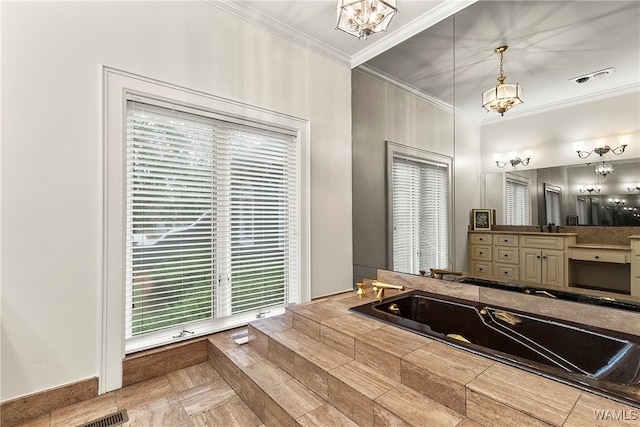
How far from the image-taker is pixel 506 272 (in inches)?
77.2

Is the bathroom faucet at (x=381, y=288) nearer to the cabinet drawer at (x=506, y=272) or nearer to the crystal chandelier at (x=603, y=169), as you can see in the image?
the cabinet drawer at (x=506, y=272)

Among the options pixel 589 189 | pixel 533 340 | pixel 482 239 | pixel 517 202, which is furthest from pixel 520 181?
pixel 533 340

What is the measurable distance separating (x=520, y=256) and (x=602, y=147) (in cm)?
76

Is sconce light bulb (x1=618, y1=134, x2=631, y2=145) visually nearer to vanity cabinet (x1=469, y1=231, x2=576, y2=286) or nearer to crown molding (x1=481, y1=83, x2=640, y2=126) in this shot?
crown molding (x1=481, y1=83, x2=640, y2=126)

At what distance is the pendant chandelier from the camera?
187 centimetres

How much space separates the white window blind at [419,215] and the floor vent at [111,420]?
87.8 inches

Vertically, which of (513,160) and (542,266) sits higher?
(513,160)

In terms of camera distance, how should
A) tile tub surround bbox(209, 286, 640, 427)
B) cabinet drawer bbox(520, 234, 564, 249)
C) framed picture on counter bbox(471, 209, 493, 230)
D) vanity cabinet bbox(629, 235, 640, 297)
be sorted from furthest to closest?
1. framed picture on counter bbox(471, 209, 493, 230)
2. cabinet drawer bbox(520, 234, 564, 249)
3. vanity cabinet bbox(629, 235, 640, 297)
4. tile tub surround bbox(209, 286, 640, 427)

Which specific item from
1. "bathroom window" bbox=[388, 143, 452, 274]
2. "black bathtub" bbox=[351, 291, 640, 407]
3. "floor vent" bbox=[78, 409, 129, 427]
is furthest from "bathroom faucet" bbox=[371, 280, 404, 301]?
"floor vent" bbox=[78, 409, 129, 427]

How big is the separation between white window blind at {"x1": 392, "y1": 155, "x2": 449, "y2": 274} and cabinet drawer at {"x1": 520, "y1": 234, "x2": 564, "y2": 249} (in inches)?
22.3

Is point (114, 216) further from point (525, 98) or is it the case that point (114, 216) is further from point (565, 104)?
point (565, 104)

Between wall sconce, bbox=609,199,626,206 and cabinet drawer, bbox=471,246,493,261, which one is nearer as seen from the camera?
wall sconce, bbox=609,199,626,206

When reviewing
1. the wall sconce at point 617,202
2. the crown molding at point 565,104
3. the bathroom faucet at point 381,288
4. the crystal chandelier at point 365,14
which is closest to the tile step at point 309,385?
the bathroom faucet at point 381,288

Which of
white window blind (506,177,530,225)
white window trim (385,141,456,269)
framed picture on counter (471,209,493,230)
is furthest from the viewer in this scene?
white window trim (385,141,456,269)
